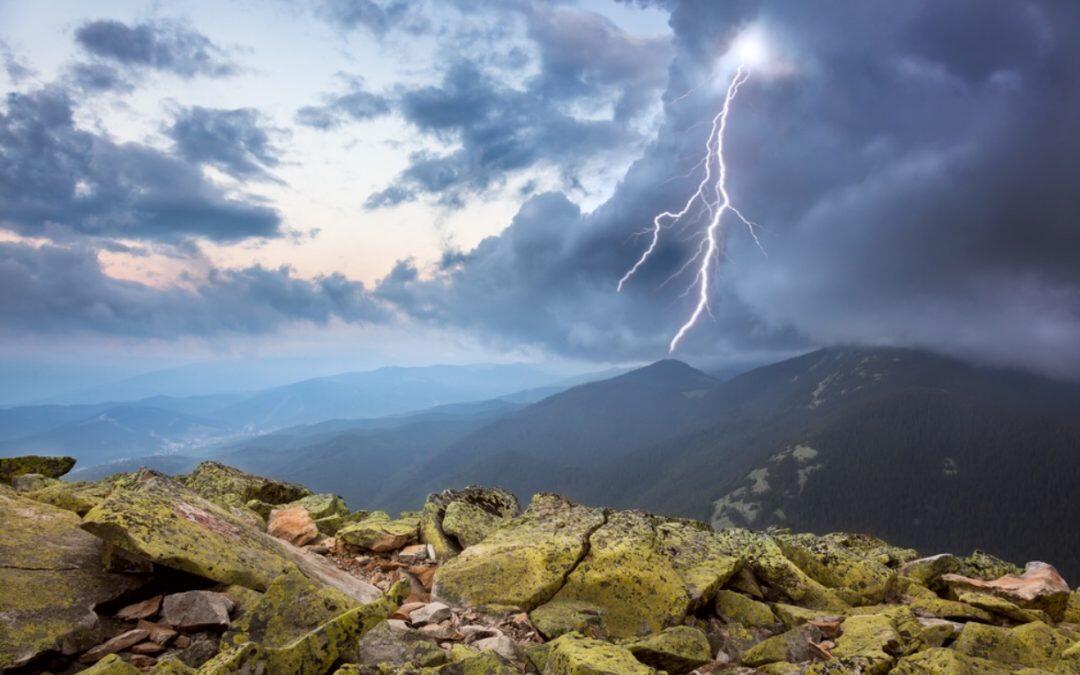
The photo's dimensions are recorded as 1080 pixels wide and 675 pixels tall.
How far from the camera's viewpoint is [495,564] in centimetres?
A: 1480

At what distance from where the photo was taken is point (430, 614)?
11914mm

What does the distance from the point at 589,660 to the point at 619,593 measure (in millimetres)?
5188

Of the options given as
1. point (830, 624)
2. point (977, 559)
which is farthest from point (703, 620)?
point (977, 559)

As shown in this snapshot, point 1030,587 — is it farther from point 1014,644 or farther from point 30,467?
point 30,467

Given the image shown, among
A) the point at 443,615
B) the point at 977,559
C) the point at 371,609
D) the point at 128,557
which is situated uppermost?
the point at 128,557

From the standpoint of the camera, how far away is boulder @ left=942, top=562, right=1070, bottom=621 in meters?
16.9

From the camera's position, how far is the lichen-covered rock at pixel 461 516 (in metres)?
18.2

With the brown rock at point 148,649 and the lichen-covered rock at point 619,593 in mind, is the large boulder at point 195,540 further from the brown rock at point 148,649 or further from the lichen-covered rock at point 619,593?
the lichen-covered rock at point 619,593

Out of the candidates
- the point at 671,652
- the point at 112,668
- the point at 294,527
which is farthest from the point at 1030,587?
the point at 294,527

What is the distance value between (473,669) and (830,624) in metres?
10.2

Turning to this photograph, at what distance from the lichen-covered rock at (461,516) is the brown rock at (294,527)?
4015 millimetres

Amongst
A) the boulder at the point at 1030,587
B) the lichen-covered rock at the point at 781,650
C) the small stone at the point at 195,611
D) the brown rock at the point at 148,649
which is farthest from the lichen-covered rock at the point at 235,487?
A: the boulder at the point at 1030,587

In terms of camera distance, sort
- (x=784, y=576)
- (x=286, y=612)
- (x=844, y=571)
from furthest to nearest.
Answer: (x=844, y=571) → (x=784, y=576) → (x=286, y=612)

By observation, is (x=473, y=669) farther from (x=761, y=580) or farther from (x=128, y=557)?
(x=761, y=580)
